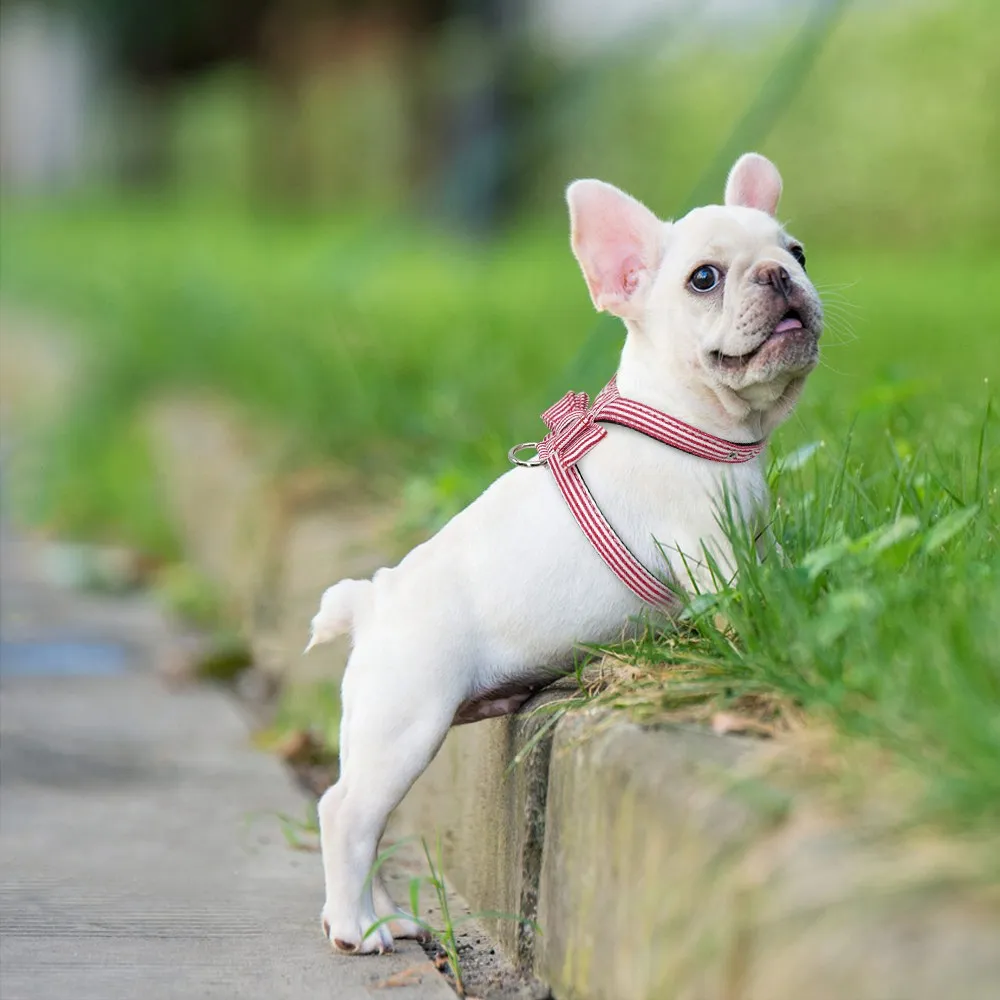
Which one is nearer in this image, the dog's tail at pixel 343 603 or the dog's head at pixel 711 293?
the dog's head at pixel 711 293

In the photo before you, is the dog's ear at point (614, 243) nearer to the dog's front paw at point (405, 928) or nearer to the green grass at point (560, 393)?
Result: the green grass at point (560, 393)

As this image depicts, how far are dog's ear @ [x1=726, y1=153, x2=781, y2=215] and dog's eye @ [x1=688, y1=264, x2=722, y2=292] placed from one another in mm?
254

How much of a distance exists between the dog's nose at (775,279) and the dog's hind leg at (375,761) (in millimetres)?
733

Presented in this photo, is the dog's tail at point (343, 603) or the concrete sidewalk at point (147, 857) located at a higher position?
the dog's tail at point (343, 603)

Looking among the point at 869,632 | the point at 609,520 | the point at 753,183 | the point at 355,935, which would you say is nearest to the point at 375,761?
the point at 355,935

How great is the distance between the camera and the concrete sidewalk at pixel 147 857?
2.44m

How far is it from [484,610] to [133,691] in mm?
2136

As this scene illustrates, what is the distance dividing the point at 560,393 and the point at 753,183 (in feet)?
5.35

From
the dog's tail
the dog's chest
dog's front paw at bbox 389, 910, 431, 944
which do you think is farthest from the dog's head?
dog's front paw at bbox 389, 910, 431, 944

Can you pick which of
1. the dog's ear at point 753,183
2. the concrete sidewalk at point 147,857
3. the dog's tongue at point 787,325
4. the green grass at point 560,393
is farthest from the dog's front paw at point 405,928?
the dog's ear at point 753,183

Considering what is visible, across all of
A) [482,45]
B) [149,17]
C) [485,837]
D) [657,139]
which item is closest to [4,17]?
[149,17]

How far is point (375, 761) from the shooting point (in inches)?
95.3

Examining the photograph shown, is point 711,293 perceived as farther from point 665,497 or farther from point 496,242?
point 496,242

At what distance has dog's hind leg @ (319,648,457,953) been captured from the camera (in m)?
2.42
